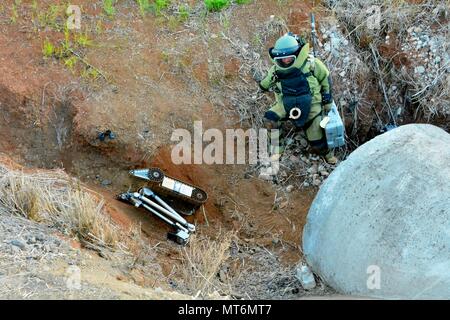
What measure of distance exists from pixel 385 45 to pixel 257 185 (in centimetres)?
192

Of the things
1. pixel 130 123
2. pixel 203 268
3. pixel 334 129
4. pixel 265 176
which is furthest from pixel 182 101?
pixel 203 268

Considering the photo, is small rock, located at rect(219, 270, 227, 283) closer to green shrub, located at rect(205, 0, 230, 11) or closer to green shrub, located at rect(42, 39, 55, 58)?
green shrub, located at rect(42, 39, 55, 58)

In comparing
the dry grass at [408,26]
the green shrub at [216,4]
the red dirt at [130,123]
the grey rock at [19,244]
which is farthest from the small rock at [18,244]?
the dry grass at [408,26]

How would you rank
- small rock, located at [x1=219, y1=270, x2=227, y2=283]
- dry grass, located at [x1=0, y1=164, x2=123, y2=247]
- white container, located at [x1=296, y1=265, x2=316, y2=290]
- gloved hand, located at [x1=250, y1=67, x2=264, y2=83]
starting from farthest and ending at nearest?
gloved hand, located at [x1=250, y1=67, x2=264, y2=83]
small rock, located at [x1=219, y1=270, x2=227, y2=283]
white container, located at [x1=296, y1=265, x2=316, y2=290]
dry grass, located at [x1=0, y1=164, x2=123, y2=247]

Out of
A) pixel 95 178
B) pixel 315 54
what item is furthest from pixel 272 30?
pixel 95 178

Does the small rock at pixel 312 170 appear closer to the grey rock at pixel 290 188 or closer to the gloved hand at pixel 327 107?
the grey rock at pixel 290 188

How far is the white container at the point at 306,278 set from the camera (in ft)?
17.0

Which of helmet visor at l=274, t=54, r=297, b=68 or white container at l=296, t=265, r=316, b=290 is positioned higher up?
helmet visor at l=274, t=54, r=297, b=68

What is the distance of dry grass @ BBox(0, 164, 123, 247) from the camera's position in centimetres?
507

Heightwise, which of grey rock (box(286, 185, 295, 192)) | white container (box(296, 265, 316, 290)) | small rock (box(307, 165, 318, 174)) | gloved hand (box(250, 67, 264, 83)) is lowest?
grey rock (box(286, 185, 295, 192))

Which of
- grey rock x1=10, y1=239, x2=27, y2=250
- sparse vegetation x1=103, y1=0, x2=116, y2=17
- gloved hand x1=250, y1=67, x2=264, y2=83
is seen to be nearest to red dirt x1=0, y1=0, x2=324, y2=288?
gloved hand x1=250, y1=67, x2=264, y2=83

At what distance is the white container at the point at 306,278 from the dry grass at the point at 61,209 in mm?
1376

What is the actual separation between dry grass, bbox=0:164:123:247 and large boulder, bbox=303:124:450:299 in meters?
1.52

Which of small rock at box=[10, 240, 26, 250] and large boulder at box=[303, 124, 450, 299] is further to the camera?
small rock at box=[10, 240, 26, 250]
